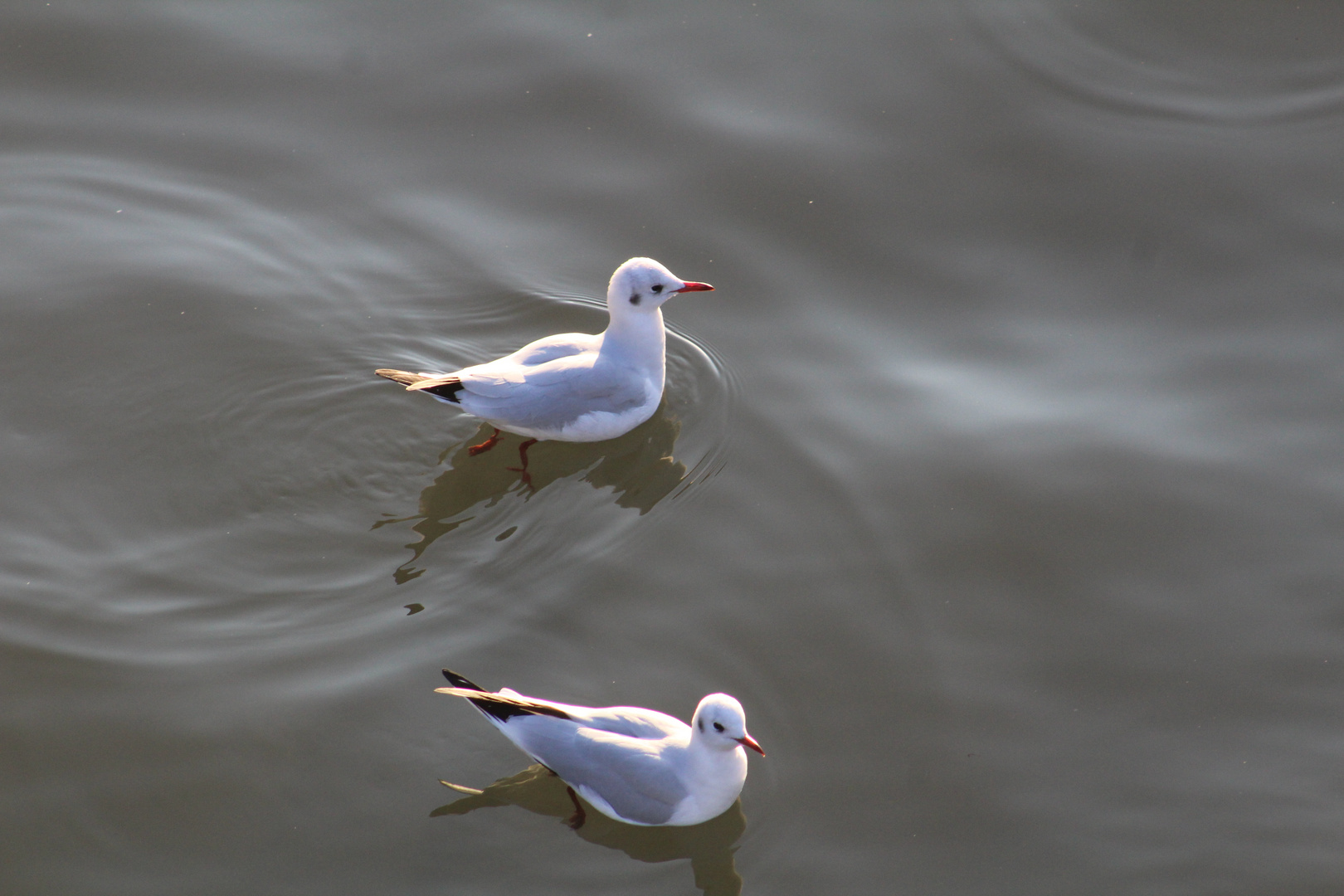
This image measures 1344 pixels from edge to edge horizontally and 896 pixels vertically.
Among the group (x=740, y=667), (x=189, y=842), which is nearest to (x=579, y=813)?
(x=740, y=667)

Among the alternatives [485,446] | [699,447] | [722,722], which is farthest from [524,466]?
[722,722]

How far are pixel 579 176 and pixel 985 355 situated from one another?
2698 mm

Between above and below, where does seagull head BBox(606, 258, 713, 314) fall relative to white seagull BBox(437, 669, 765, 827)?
above

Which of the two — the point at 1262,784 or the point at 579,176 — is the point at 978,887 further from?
the point at 579,176

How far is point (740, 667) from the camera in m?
5.58

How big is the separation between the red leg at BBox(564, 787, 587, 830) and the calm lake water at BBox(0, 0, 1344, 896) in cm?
Result: 9

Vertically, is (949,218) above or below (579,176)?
above

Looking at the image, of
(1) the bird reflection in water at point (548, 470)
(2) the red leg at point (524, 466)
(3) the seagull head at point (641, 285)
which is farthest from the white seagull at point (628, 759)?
(3) the seagull head at point (641, 285)

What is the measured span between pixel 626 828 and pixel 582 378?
88.3 inches

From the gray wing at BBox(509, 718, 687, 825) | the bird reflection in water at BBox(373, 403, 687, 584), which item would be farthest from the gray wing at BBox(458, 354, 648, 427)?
the gray wing at BBox(509, 718, 687, 825)

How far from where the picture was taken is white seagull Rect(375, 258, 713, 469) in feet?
20.5

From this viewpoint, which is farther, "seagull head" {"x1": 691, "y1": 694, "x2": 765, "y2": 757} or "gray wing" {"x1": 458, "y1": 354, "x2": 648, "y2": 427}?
"gray wing" {"x1": 458, "y1": 354, "x2": 648, "y2": 427}

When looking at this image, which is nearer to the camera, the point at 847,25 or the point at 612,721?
the point at 612,721

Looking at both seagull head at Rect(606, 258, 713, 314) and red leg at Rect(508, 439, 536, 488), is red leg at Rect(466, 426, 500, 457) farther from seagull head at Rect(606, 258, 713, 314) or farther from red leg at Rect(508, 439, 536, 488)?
seagull head at Rect(606, 258, 713, 314)
